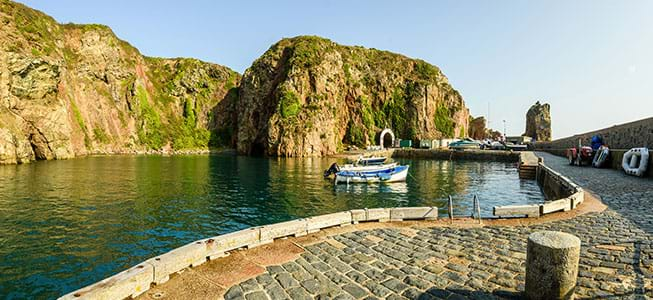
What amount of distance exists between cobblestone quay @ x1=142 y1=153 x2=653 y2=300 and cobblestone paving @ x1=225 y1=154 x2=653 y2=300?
21 millimetres

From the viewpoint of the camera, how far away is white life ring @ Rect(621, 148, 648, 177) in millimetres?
26781

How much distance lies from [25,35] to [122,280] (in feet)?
303

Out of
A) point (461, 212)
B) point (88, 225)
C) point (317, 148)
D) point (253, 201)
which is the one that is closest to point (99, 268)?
point (88, 225)

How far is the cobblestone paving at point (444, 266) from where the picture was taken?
22.3ft

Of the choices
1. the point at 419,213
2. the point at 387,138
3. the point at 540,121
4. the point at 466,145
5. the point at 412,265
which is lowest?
the point at 412,265

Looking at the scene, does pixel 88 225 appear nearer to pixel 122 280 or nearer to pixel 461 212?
pixel 122 280

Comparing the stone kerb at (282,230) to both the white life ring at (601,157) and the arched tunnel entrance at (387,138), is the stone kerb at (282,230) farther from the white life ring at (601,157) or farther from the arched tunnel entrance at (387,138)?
the arched tunnel entrance at (387,138)

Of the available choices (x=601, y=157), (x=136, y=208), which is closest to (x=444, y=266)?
(x=136, y=208)

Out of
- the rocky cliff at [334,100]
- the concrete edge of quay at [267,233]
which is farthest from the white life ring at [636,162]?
the rocky cliff at [334,100]

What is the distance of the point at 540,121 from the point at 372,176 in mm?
112328

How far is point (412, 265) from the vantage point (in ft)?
27.6

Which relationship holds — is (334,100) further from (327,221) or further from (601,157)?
(327,221)

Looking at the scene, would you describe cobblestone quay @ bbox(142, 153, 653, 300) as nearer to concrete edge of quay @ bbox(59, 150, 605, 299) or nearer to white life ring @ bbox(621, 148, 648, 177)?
concrete edge of quay @ bbox(59, 150, 605, 299)

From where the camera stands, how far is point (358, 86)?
115562 millimetres
